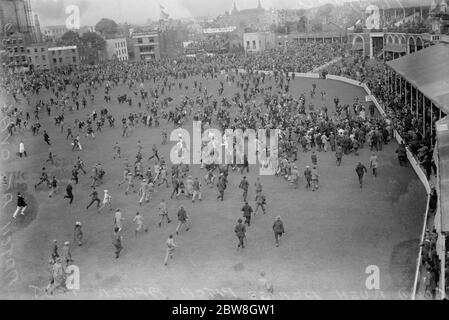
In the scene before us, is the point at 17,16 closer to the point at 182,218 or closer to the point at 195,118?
the point at 195,118

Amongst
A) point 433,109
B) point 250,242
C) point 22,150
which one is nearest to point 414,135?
point 433,109

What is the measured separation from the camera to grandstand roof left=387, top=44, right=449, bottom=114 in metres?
21.3

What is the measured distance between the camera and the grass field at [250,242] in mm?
13430

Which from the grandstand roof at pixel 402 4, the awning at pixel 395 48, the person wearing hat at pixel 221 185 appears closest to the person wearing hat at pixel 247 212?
the person wearing hat at pixel 221 185

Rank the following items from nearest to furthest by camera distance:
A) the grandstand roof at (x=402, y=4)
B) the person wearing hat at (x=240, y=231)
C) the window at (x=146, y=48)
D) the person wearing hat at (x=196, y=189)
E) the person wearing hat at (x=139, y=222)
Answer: the person wearing hat at (x=240, y=231), the person wearing hat at (x=139, y=222), the person wearing hat at (x=196, y=189), the grandstand roof at (x=402, y=4), the window at (x=146, y=48)

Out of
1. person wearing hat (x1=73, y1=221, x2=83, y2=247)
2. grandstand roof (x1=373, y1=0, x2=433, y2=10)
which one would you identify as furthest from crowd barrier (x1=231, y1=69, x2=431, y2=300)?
grandstand roof (x1=373, y1=0, x2=433, y2=10)

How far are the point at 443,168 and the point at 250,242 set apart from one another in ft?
19.4

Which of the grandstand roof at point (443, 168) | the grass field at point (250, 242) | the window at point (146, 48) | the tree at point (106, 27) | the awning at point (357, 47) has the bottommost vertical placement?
the grass field at point (250, 242)

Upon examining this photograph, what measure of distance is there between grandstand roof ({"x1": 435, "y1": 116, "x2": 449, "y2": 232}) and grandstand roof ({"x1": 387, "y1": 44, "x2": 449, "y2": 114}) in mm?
1106

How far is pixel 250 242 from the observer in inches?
639

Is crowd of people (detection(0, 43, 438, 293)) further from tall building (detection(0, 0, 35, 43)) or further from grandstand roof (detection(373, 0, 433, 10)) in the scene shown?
tall building (detection(0, 0, 35, 43))

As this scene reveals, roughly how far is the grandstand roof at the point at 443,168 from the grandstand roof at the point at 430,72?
43.6 inches

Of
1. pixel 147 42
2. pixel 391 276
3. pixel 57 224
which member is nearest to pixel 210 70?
pixel 147 42

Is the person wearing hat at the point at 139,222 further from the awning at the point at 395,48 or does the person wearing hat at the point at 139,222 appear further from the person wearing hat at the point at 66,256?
the awning at the point at 395,48
